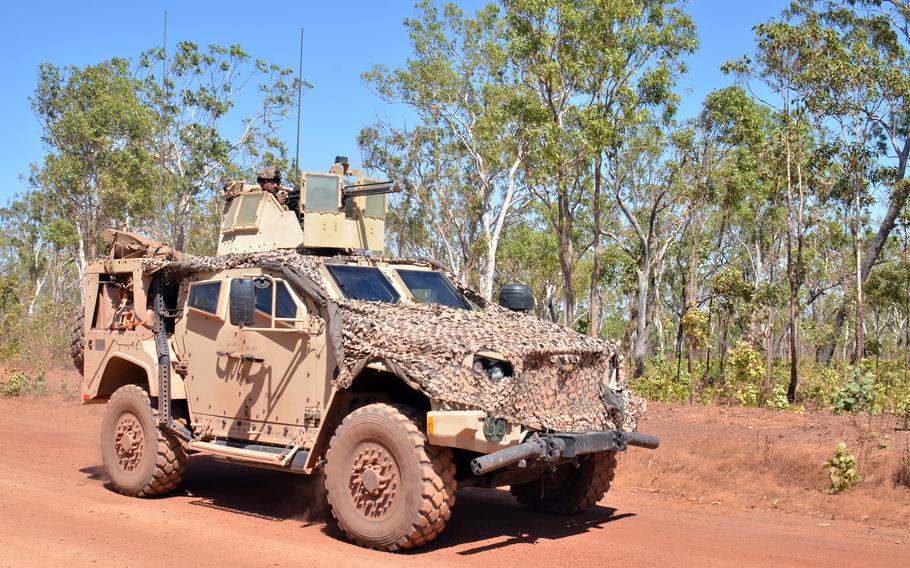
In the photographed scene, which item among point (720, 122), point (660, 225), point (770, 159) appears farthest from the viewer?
point (660, 225)

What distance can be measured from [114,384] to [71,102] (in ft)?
85.7

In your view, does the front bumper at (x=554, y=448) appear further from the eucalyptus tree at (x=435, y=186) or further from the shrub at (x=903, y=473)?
the eucalyptus tree at (x=435, y=186)

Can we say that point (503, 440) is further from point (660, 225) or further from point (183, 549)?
point (660, 225)

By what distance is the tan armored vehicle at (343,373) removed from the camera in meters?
7.24

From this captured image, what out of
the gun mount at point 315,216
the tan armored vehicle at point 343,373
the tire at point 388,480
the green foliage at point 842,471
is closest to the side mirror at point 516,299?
the tan armored vehicle at point 343,373

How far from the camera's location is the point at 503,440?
7.14m

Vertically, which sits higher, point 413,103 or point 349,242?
point 413,103

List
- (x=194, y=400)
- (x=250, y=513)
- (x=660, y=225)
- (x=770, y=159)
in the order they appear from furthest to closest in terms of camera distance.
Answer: (x=660, y=225), (x=770, y=159), (x=194, y=400), (x=250, y=513)

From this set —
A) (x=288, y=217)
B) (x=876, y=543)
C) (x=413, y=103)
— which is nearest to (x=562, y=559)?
(x=876, y=543)

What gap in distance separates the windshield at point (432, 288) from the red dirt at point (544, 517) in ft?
6.59

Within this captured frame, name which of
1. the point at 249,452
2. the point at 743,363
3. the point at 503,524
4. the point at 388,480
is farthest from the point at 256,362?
the point at 743,363

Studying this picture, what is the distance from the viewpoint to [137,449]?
9.70 meters

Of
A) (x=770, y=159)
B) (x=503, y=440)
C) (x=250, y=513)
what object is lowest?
(x=250, y=513)

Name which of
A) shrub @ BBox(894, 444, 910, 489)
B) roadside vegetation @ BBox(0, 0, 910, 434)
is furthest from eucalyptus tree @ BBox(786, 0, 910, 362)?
shrub @ BBox(894, 444, 910, 489)
